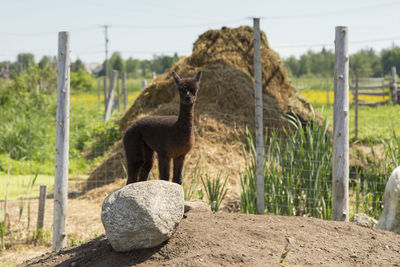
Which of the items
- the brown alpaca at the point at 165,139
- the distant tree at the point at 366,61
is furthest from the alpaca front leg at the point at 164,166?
the distant tree at the point at 366,61

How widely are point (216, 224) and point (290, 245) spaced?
2.36ft

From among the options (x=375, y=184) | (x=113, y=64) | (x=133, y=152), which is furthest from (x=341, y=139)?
(x=113, y=64)

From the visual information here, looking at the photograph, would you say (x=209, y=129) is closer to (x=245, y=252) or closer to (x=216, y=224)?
(x=216, y=224)

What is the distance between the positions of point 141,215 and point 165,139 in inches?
39.5

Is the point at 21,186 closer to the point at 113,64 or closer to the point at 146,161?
the point at 146,161

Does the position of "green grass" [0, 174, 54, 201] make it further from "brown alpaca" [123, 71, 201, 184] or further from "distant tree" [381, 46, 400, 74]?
"distant tree" [381, 46, 400, 74]

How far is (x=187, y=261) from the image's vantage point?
3596 millimetres

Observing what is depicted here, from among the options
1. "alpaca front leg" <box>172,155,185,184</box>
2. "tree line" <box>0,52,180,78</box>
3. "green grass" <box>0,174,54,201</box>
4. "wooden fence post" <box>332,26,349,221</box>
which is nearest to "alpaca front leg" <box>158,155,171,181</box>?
"alpaca front leg" <box>172,155,185,184</box>

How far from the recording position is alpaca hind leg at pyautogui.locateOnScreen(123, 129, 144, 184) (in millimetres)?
4789

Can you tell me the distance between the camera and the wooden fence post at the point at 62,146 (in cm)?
555

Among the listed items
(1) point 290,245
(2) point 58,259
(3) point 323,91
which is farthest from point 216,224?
(3) point 323,91

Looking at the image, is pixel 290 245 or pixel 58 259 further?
pixel 58 259

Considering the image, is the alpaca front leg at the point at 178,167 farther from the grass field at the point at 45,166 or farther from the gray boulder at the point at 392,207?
the grass field at the point at 45,166

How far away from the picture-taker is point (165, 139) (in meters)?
4.50
